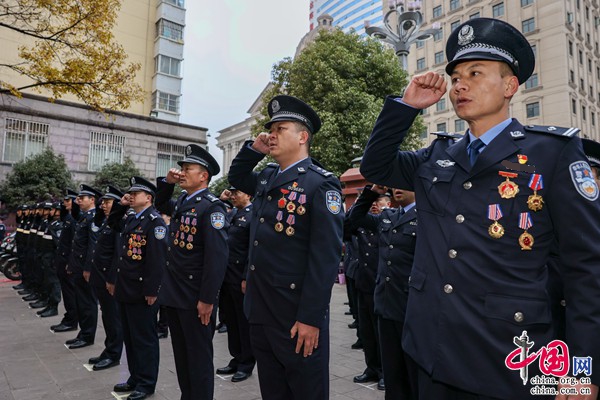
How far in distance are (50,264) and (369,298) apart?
7350 millimetres

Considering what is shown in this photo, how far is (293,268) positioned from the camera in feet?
8.96

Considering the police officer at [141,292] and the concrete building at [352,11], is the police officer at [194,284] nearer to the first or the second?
the police officer at [141,292]

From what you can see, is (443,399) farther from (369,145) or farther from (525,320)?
(369,145)

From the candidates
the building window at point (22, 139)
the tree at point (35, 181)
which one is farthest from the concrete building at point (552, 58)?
the building window at point (22, 139)

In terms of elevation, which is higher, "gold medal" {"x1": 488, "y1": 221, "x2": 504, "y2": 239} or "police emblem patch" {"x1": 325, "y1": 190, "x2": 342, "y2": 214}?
"police emblem patch" {"x1": 325, "y1": 190, "x2": 342, "y2": 214}

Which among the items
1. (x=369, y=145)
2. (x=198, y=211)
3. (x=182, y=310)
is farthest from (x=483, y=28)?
(x=182, y=310)

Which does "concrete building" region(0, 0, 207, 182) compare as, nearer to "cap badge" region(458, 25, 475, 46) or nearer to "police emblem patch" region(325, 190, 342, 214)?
"police emblem patch" region(325, 190, 342, 214)

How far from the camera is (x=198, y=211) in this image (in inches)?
153

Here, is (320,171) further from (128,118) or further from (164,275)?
(128,118)

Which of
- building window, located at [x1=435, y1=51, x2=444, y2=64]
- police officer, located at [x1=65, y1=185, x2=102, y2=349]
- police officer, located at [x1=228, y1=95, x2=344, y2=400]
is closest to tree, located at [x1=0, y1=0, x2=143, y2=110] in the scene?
police officer, located at [x1=65, y1=185, x2=102, y2=349]

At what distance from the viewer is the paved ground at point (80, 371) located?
4336 mm

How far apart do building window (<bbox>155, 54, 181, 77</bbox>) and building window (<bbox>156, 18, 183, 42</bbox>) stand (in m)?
1.53

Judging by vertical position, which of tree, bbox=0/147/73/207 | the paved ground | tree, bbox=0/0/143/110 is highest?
tree, bbox=0/0/143/110

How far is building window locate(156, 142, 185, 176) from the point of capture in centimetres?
2612
